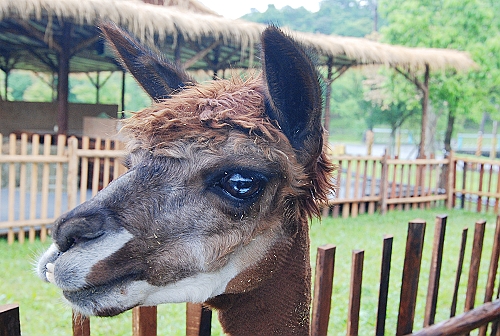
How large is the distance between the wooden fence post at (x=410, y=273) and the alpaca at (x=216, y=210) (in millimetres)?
909

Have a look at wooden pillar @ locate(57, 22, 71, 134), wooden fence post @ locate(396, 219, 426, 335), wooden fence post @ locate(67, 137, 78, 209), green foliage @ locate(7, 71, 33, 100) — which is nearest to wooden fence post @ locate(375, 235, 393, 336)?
wooden fence post @ locate(396, 219, 426, 335)

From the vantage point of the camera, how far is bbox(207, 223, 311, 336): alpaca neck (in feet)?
5.58

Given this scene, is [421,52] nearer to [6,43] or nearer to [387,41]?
[387,41]

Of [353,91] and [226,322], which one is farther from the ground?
[353,91]

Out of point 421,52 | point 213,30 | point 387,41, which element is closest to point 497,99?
point 387,41

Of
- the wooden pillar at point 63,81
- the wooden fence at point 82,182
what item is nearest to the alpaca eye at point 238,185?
the wooden fence at point 82,182

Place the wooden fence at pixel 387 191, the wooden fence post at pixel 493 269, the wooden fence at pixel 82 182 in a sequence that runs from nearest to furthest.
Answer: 1. the wooden fence post at pixel 493 269
2. the wooden fence at pixel 82 182
3. the wooden fence at pixel 387 191

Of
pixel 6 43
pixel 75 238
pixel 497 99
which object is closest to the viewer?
pixel 75 238

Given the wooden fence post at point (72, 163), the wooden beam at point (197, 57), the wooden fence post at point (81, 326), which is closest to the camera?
the wooden fence post at point (81, 326)

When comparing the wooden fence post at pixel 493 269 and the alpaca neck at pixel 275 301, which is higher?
the alpaca neck at pixel 275 301

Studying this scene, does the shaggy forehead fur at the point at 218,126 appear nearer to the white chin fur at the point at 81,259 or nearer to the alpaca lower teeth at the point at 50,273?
the white chin fur at the point at 81,259

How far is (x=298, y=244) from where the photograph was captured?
5.81 ft

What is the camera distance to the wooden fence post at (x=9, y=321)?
3.94 ft

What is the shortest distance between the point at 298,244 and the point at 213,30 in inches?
335
